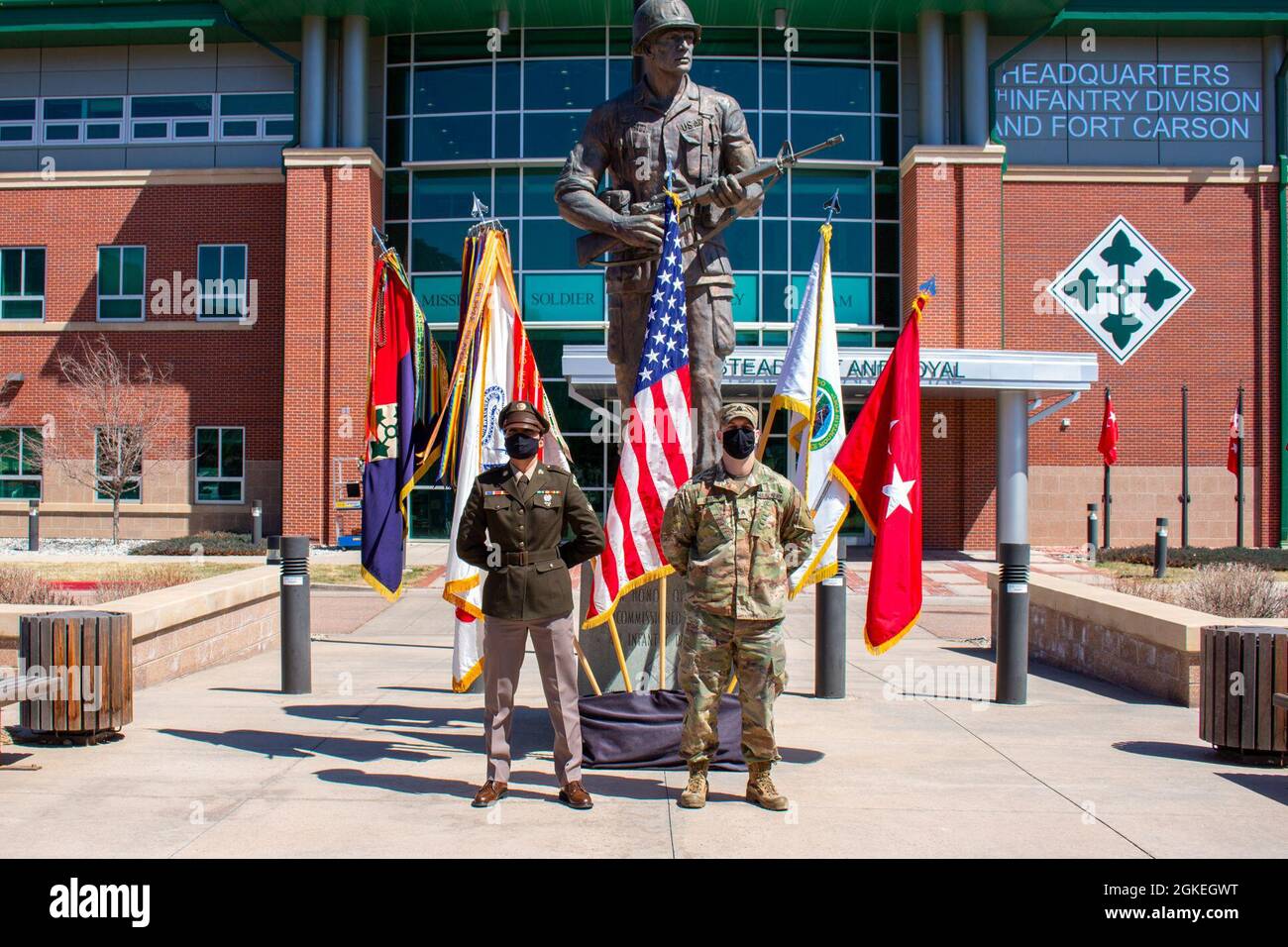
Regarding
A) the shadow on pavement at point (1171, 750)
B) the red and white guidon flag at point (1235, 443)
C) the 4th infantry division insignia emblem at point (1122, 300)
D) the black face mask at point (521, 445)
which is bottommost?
the shadow on pavement at point (1171, 750)

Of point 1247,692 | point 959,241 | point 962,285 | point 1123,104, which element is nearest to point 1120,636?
point 1247,692

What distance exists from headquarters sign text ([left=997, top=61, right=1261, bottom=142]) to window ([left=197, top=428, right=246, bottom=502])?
20.3m

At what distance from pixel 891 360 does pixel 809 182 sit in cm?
2137

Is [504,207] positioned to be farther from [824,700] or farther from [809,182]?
[824,700]

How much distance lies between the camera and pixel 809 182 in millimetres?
28297

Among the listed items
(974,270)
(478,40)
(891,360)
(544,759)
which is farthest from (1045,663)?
(478,40)

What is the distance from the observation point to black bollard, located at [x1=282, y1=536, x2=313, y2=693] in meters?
9.34

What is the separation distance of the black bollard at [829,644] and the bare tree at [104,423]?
21898 mm

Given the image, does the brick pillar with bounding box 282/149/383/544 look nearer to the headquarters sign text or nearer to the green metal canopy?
the green metal canopy

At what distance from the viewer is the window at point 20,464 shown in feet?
94.8

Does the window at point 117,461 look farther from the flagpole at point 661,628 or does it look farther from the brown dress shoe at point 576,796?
the brown dress shoe at point 576,796

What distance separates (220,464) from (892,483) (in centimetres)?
2440

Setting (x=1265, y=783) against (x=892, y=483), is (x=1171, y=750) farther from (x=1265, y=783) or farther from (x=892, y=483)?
(x=892, y=483)

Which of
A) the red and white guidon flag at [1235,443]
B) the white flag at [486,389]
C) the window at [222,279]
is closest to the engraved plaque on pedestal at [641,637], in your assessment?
the white flag at [486,389]
